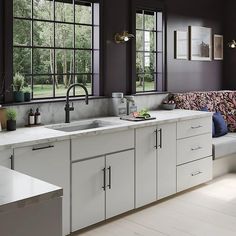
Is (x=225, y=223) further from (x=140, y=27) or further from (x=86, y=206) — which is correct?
(x=140, y=27)

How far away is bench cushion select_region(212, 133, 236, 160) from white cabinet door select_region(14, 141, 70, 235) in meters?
2.17

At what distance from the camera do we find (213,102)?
18.1 ft

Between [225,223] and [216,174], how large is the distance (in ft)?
4.85

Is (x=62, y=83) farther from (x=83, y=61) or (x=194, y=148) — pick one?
(x=194, y=148)

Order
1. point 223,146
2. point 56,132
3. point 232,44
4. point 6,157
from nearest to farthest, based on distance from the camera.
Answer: point 6,157, point 56,132, point 223,146, point 232,44

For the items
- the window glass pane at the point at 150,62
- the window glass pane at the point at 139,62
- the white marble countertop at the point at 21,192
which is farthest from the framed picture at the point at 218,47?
the white marble countertop at the point at 21,192

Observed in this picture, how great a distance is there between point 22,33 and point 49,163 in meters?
1.40

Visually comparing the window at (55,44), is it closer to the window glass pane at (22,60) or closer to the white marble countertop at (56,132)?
the window glass pane at (22,60)

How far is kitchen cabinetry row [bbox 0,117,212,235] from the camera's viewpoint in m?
3.01

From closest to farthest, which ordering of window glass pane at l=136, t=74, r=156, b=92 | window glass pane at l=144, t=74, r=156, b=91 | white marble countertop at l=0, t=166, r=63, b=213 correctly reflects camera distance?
white marble countertop at l=0, t=166, r=63, b=213 < window glass pane at l=136, t=74, r=156, b=92 < window glass pane at l=144, t=74, r=156, b=91

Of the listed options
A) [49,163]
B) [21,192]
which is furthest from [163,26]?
[21,192]

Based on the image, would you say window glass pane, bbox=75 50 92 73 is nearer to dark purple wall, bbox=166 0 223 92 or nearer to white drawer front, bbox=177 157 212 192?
dark purple wall, bbox=166 0 223 92

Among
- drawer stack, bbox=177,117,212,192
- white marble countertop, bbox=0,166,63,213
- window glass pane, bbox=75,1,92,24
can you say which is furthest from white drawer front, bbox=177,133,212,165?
white marble countertop, bbox=0,166,63,213

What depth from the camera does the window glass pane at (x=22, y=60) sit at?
369cm
